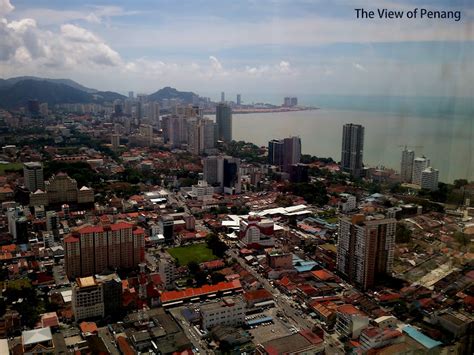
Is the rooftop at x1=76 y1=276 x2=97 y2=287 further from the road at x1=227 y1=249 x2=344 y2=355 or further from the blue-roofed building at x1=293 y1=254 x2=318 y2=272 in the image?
the blue-roofed building at x1=293 y1=254 x2=318 y2=272

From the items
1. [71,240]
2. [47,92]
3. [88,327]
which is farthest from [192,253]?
[47,92]

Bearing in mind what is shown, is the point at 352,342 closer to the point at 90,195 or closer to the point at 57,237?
the point at 57,237

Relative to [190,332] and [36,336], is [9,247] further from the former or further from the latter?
[190,332]

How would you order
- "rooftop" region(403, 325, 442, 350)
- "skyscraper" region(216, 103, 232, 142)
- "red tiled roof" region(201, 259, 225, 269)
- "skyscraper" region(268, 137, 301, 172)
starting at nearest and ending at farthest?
"rooftop" region(403, 325, 442, 350), "red tiled roof" region(201, 259, 225, 269), "skyscraper" region(268, 137, 301, 172), "skyscraper" region(216, 103, 232, 142)

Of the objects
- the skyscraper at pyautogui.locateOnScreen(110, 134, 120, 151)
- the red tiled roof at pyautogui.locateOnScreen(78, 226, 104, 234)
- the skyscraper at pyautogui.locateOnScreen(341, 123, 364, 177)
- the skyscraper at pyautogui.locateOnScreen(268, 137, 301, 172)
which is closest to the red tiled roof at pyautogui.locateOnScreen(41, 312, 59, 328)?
the red tiled roof at pyautogui.locateOnScreen(78, 226, 104, 234)

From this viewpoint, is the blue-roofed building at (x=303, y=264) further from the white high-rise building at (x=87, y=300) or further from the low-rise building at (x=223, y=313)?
the white high-rise building at (x=87, y=300)
